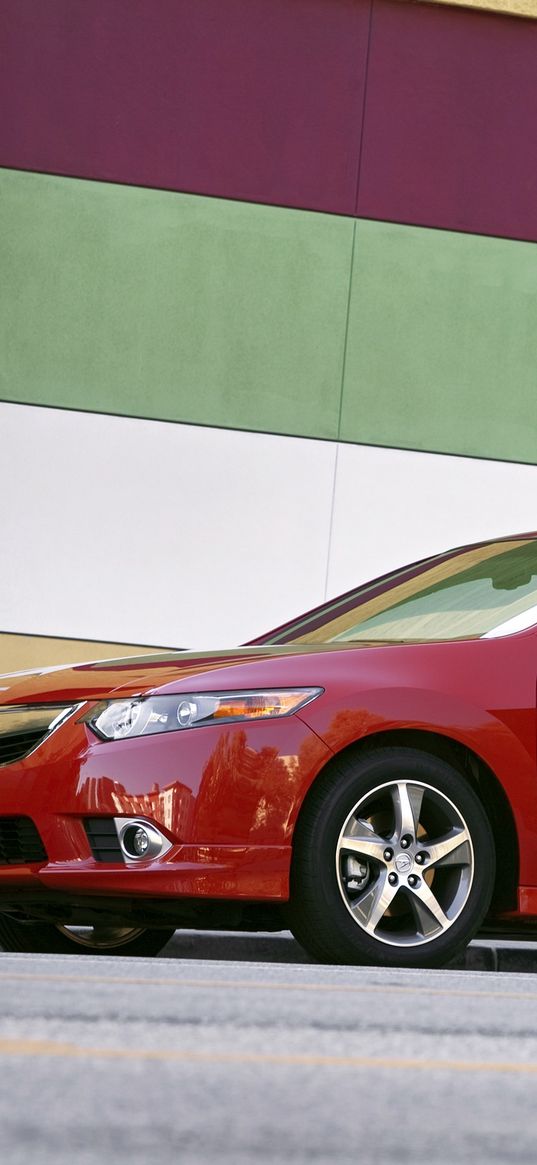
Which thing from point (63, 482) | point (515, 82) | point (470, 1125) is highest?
point (515, 82)

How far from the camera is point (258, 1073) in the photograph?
205 centimetres

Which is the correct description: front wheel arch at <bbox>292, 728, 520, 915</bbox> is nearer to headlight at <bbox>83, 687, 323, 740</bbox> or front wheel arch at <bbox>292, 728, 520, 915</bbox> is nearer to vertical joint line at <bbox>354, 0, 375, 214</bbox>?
headlight at <bbox>83, 687, 323, 740</bbox>

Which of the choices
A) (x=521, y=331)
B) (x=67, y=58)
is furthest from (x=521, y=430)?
(x=67, y=58)

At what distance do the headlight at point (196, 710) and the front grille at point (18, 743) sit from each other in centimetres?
24

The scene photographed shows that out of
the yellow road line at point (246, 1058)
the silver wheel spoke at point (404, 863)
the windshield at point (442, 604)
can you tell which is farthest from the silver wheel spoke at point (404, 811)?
the yellow road line at point (246, 1058)

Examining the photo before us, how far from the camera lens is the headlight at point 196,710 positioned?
478cm

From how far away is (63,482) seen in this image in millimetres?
11359

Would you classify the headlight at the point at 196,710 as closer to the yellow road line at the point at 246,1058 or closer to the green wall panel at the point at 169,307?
the yellow road line at the point at 246,1058

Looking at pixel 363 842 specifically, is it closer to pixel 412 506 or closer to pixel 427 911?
pixel 427 911

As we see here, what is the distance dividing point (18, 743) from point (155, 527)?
255 inches

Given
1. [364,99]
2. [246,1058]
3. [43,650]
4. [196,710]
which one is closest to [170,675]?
[196,710]

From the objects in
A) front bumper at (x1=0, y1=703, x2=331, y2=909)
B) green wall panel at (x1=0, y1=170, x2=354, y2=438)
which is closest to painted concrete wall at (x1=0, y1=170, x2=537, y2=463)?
green wall panel at (x1=0, y1=170, x2=354, y2=438)

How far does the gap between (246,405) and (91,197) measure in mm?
1859

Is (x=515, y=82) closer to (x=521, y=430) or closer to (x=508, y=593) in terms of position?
(x=521, y=430)
